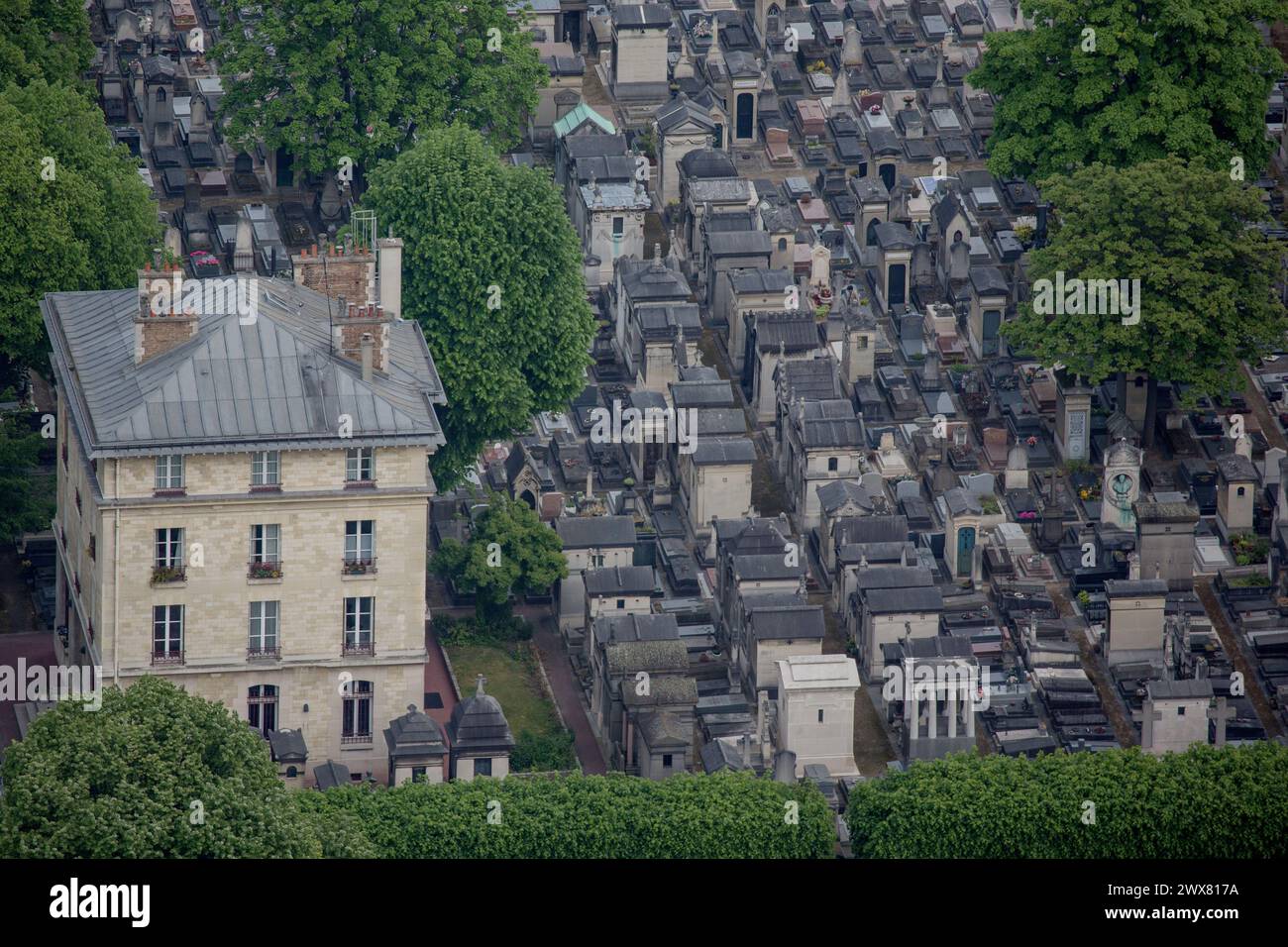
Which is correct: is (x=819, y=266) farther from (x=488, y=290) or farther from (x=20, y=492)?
(x=20, y=492)

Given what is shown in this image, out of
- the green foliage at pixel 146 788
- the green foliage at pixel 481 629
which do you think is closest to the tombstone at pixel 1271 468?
the green foliage at pixel 481 629

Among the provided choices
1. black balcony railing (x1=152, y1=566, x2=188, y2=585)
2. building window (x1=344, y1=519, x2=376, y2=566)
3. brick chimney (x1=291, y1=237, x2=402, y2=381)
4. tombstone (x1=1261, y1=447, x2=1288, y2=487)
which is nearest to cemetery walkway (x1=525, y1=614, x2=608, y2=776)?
building window (x1=344, y1=519, x2=376, y2=566)

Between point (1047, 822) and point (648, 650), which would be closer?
point (1047, 822)

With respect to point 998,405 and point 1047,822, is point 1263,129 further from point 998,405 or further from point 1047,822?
point 1047,822

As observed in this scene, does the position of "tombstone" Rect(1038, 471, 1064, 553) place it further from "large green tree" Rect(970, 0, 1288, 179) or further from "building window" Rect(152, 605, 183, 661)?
"building window" Rect(152, 605, 183, 661)

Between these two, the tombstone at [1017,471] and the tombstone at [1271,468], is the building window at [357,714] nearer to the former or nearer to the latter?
the tombstone at [1017,471]

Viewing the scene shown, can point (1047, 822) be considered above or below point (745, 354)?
below
